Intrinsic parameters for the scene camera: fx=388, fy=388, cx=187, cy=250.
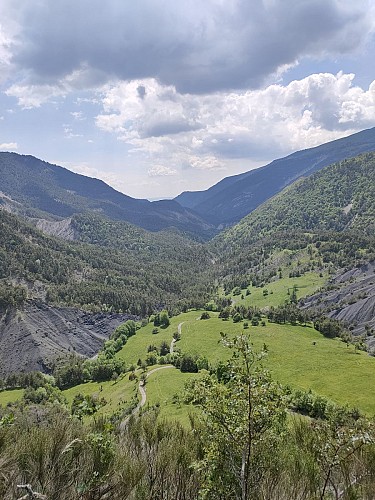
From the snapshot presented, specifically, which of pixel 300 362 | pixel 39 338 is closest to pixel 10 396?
pixel 39 338

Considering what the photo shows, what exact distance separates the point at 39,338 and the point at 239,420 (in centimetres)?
17577

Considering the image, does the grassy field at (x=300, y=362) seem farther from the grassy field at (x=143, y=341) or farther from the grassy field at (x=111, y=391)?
the grassy field at (x=111, y=391)

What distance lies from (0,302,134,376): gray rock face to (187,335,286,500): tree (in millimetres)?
161094

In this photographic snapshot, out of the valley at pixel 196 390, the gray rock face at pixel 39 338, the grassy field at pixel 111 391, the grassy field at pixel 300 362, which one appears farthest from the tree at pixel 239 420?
the gray rock face at pixel 39 338

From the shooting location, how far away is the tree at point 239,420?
11.7m

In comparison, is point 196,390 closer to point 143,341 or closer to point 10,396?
point 10,396

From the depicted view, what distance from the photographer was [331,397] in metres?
90.4

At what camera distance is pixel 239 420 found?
39.7ft

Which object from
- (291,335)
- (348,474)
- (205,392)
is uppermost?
(205,392)

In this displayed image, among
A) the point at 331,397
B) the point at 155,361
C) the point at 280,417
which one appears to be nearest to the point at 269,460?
the point at 280,417

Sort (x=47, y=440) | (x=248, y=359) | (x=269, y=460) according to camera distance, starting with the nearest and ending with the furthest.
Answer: (x=248, y=359)
(x=269, y=460)
(x=47, y=440)

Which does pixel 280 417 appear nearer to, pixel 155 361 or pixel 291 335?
pixel 155 361

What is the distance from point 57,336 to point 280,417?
607ft

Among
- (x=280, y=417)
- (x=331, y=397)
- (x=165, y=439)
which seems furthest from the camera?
(x=331, y=397)
